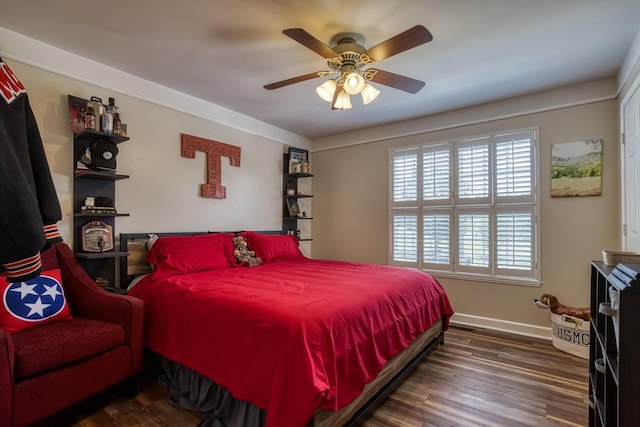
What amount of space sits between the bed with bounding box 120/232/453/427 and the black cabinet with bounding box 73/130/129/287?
17 cm

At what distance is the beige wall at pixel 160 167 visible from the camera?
2484 mm

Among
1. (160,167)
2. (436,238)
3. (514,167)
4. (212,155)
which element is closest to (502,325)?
(436,238)

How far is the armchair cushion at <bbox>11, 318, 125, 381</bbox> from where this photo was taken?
165cm

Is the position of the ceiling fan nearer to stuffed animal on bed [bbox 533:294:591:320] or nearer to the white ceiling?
the white ceiling

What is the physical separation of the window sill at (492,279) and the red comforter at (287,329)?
1.21 metres

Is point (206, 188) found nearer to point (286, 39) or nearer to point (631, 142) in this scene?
point (286, 39)

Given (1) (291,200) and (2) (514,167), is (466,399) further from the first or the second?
(1) (291,200)

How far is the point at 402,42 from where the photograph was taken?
1849 mm

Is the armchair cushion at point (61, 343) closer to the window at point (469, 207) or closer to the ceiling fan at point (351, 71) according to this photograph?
the ceiling fan at point (351, 71)

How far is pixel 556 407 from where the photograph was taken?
2.07 m

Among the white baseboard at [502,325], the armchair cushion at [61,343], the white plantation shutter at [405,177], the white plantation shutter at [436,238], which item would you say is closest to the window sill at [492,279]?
the white plantation shutter at [436,238]

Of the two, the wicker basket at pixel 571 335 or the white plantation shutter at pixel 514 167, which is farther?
the white plantation shutter at pixel 514 167

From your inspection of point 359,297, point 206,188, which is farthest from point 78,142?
point 359,297

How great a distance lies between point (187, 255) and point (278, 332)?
162 centimetres
